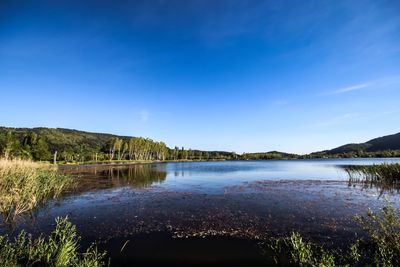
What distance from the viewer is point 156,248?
10.5 meters

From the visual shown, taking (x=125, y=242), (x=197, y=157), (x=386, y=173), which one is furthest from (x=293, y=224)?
(x=197, y=157)

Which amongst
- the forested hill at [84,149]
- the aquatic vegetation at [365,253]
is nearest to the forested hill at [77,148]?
the forested hill at [84,149]

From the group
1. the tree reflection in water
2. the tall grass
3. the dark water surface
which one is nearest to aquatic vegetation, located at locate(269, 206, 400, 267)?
the dark water surface

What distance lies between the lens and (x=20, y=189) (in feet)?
52.3

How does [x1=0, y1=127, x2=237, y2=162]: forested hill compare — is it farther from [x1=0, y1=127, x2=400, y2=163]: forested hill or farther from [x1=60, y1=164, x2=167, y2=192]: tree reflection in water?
[x1=60, y1=164, x2=167, y2=192]: tree reflection in water

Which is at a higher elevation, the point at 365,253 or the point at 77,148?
the point at 77,148

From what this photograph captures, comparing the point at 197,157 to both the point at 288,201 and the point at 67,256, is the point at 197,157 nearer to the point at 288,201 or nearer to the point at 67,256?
the point at 288,201

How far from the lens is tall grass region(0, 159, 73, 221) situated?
14.1 meters

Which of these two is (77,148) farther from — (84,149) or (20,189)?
(20,189)

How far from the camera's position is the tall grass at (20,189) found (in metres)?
14.1

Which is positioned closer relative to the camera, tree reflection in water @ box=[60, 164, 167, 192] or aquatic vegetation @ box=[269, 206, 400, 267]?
aquatic vegetation @ box=[269, 206, 400, 267]

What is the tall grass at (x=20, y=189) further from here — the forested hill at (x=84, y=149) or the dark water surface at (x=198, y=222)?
the forested hill at (x=84, y=149)

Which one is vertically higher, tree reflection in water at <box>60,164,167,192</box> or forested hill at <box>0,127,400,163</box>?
forested hill at <box>0,127,400,163</box>

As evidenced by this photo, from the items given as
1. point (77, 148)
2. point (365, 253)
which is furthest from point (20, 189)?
point (77, 148)
